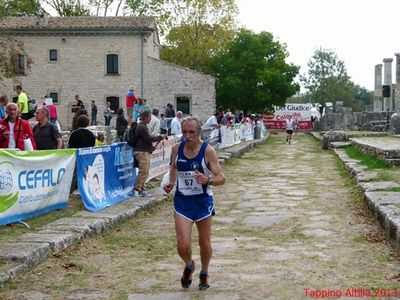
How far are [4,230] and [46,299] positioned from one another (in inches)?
96.7

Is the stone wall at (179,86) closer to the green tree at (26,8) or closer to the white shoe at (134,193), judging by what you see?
the green tree at (26,8)

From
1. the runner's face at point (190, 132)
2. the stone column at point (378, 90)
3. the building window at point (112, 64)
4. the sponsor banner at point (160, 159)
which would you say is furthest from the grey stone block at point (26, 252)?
the stone column at point (378, 90)

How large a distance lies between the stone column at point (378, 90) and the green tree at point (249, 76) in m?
7.09

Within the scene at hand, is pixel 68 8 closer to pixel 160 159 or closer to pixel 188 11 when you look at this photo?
pixel 188 11

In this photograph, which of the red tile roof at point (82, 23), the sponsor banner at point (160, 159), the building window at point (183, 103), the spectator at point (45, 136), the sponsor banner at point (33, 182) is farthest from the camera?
the building window at point (183, 103)

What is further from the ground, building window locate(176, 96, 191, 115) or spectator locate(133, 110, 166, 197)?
building window locate(176, 96, 191, 115)

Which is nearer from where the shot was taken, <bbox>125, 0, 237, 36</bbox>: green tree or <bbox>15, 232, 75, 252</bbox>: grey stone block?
<bbox>15, 232, 75, 252</bbox>: grey stone block

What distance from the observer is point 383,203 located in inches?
342

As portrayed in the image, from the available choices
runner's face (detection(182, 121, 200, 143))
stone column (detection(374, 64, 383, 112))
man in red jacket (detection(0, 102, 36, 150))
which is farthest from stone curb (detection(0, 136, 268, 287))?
stone column (detection(374, 64, 383, 112))

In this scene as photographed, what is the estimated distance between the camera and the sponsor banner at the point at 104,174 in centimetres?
946

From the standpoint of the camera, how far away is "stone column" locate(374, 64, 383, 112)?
4725cm

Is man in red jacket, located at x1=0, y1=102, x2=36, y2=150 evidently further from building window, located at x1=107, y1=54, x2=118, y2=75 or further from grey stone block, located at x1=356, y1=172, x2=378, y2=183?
building window, located at x1=107, y1=54, x2=118, y2=75

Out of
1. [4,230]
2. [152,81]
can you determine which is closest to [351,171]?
[4,230]

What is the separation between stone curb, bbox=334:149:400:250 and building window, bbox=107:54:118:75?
34.2 meters
